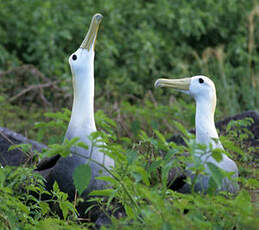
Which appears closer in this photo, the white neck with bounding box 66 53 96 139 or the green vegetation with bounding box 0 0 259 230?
the white neck with bounding box 66 53 96 139

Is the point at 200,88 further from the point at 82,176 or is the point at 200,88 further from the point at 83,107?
the point at 82,176

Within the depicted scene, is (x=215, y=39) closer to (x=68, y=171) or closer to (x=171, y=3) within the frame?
(x=171, y=3)

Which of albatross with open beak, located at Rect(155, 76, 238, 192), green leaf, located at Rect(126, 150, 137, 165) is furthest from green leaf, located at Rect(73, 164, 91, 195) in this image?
albatross with open beak, located at Rect(155, 76, 238, 192)

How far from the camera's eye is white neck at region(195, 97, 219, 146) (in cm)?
340

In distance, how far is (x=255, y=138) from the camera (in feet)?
14.7

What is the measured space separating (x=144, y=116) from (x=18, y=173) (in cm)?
278

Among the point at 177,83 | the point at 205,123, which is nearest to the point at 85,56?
the point at 177,83

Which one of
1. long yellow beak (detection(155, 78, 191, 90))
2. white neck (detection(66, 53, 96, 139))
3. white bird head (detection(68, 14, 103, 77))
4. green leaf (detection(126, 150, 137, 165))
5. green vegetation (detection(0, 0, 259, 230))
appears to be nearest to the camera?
green leaf (detection(126, 150, 137, 165))

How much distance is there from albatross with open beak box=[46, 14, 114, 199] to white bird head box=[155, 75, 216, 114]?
1.79ft

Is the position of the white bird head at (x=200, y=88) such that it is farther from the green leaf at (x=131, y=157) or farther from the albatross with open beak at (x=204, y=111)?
the green leaf at (x=131, y=157)

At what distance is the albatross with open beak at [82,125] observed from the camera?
325 cm

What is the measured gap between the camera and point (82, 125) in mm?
3383

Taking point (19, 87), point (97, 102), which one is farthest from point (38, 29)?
point (97, 102)

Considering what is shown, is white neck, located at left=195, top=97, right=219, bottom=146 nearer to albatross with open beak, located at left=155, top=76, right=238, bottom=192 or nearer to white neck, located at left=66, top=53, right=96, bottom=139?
albatross with open beak, located at left=155, top=76, right=238, bottom=192
